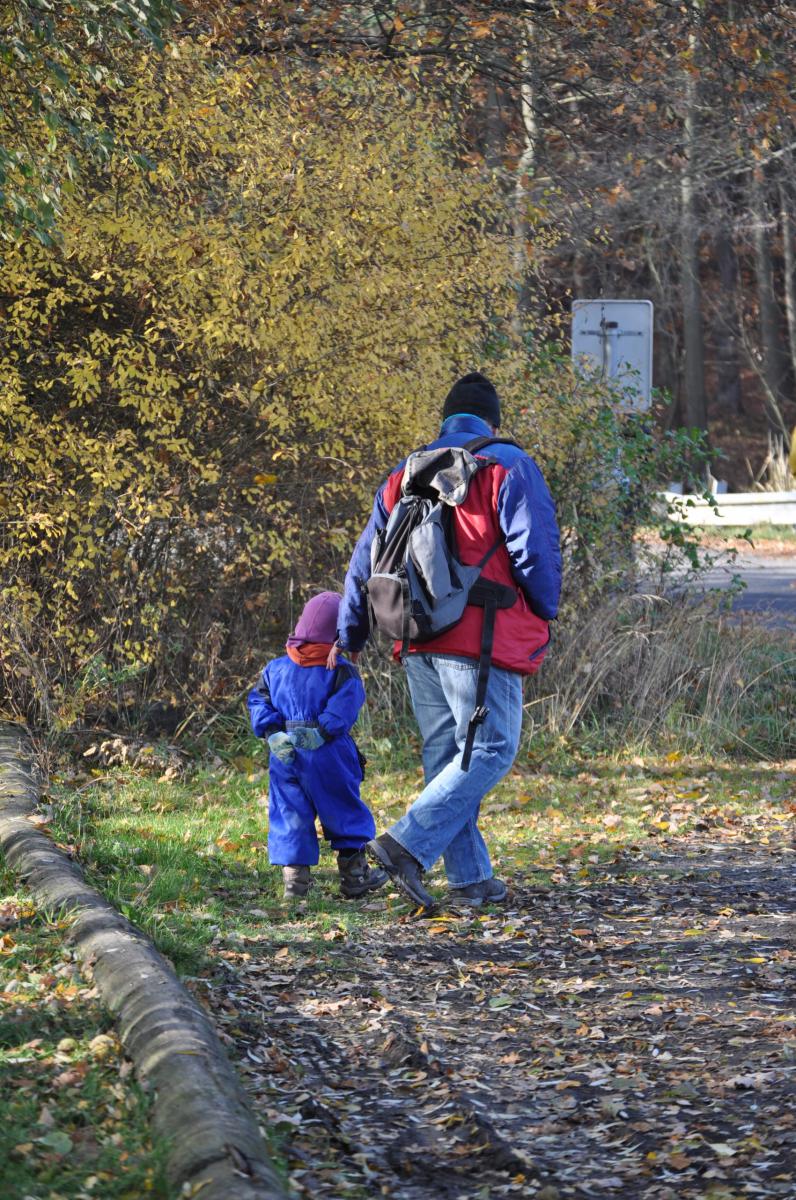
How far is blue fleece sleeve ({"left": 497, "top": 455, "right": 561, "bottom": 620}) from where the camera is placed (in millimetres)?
5801

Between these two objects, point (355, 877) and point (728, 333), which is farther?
point (728, 333)

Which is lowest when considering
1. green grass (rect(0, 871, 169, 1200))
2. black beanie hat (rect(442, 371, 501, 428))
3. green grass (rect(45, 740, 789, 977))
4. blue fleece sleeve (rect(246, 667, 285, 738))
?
green grass (rect(45, 740, 789, 977))

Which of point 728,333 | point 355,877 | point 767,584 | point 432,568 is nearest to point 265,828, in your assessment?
point 355,877

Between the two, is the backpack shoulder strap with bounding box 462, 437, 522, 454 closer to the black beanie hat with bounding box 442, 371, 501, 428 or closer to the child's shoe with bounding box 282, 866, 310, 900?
the black beanie hat with bounding box 442, 371, 501, 428

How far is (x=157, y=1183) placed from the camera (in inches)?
135

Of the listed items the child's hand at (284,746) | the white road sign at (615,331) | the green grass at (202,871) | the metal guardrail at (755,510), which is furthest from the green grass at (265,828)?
the metal guardrail at (755,510)

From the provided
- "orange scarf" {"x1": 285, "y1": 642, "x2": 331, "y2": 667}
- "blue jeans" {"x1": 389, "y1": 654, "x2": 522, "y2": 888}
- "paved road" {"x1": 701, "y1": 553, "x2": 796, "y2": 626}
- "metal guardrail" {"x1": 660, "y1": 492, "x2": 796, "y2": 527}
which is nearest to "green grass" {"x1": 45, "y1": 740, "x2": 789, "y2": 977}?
"blue jeans" {"x1": 389, "y1": 654, "x2": 522, "y2": 888}

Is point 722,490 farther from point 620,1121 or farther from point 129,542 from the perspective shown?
point 620,1121

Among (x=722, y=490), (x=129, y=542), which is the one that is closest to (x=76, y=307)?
(x=129, y=542)

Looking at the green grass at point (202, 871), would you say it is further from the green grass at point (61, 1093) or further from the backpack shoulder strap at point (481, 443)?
the backpack shoulder strap at point (481, 443)

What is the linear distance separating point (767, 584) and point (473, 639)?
12.3m

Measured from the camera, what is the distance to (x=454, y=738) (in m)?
6.23

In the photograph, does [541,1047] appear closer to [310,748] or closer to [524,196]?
[310,748]

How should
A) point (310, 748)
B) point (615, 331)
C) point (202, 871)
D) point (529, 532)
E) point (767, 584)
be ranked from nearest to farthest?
point (529, 532), point (310, 748), point (202, 871), point (615, 331), point (767, 584)
